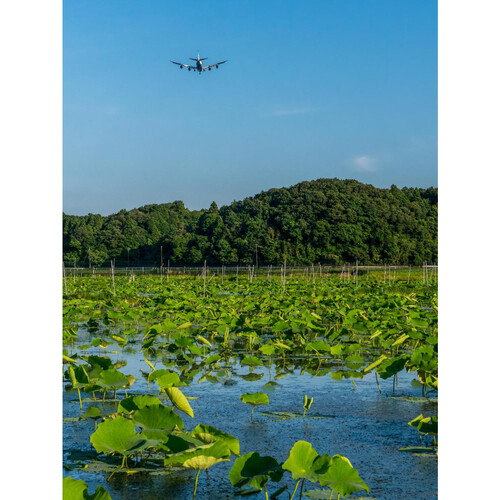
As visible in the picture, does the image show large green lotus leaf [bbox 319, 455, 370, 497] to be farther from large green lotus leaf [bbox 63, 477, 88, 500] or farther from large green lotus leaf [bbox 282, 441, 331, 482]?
large green lotus leaf [bbox 63, 477, 88, 500]

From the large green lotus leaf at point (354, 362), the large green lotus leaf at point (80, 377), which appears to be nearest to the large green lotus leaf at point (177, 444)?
the large green lotus leaf at point (80, 377)

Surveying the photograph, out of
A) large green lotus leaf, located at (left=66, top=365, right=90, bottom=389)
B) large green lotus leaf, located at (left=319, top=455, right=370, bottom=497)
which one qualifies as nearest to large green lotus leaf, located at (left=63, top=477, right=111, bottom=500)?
large green lotus leaf, located at (left=319, top=455, right=370, bottom=497)

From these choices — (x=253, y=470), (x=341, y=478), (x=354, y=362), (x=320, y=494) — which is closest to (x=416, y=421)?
(x=320, y=494)
